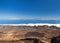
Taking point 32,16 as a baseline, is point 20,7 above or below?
above

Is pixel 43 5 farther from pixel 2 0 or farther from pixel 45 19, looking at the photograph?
pixel 2 0

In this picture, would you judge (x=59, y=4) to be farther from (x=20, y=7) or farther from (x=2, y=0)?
(x=2, y=0)

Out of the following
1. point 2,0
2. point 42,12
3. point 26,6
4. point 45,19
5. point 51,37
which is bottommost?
point 51,37

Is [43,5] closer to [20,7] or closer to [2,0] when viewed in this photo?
[20,7]

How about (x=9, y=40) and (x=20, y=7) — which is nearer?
(x=9, y=40)

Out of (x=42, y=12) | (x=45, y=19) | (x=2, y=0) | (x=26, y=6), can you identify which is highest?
(x=2, y=0)

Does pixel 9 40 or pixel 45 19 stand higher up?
pixel 45 19

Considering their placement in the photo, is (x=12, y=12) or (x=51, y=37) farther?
(x=12, y=12)

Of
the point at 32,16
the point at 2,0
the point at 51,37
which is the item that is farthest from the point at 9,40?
the point at 2,0

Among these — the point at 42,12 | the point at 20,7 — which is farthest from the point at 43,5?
the point at 20,7
